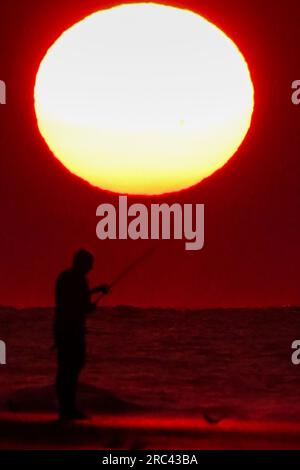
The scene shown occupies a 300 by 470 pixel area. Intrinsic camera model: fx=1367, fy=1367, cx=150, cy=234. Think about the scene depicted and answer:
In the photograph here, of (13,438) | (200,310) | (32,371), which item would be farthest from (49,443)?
(200,310)

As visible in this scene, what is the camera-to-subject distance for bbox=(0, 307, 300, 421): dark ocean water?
56.9 feet

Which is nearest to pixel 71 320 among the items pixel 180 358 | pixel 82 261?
pixel 82 261

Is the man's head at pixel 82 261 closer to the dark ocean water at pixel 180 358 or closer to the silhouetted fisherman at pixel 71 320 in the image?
the silhouetted fisherman at pixel 71 320

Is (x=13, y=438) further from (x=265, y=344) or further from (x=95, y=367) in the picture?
(x=265, y=344)

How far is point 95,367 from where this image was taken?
28203 millimetres

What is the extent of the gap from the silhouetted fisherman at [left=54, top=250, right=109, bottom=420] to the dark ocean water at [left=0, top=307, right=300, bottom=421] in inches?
68.4

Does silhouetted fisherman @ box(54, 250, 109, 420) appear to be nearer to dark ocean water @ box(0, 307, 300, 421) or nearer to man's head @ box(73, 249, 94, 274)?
man's head @ box(73, 249, 94, 274)

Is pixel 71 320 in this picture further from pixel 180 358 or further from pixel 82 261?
pixel 180 358

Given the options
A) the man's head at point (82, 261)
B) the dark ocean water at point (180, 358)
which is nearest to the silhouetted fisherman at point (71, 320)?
the man's head at point (82, 261)

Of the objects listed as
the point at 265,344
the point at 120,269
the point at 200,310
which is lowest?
the point at 120,269

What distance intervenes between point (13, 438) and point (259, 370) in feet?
54.7

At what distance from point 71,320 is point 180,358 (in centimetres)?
2091

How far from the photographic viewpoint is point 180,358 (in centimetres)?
3266
